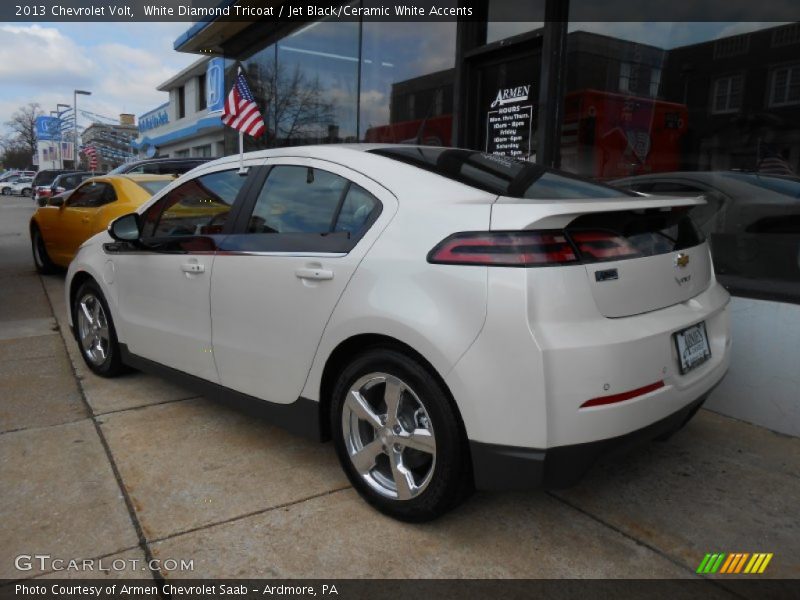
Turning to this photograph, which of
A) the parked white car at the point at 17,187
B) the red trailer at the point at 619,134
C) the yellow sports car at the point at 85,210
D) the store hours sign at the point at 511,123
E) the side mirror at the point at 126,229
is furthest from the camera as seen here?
the parked white car at the point at 17,187

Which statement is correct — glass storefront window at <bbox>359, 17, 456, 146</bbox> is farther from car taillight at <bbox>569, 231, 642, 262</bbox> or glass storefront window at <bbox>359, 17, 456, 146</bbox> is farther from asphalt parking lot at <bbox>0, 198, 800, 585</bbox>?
car taillight at <bbox>569, 231, 642, 262</bbox>

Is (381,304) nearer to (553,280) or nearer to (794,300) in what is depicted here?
(553,280)

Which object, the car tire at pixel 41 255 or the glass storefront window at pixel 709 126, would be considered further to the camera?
the car tire at pixel 41 255

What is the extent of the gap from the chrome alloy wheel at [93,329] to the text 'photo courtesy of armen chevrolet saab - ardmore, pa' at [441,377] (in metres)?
0.03

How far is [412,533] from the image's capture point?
270 centimetres

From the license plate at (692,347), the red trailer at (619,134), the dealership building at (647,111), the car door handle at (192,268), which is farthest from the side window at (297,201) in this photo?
the red trailer at (619,134)

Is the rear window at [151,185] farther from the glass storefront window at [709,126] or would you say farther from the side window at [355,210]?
the side window at [355,210]

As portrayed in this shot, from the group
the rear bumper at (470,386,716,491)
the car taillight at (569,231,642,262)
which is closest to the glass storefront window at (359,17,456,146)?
the car taillight at (569,231,642,262)

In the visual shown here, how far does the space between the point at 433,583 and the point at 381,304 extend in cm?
108

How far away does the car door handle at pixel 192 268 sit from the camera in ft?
11.4

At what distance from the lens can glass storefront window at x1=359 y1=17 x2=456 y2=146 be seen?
25.3 feet

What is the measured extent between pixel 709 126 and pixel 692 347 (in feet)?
9.93

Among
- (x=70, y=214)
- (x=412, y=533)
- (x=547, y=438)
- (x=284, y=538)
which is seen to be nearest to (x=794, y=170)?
(x=547, y=438)

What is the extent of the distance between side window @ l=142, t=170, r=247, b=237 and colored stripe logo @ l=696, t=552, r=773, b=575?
2774mm
